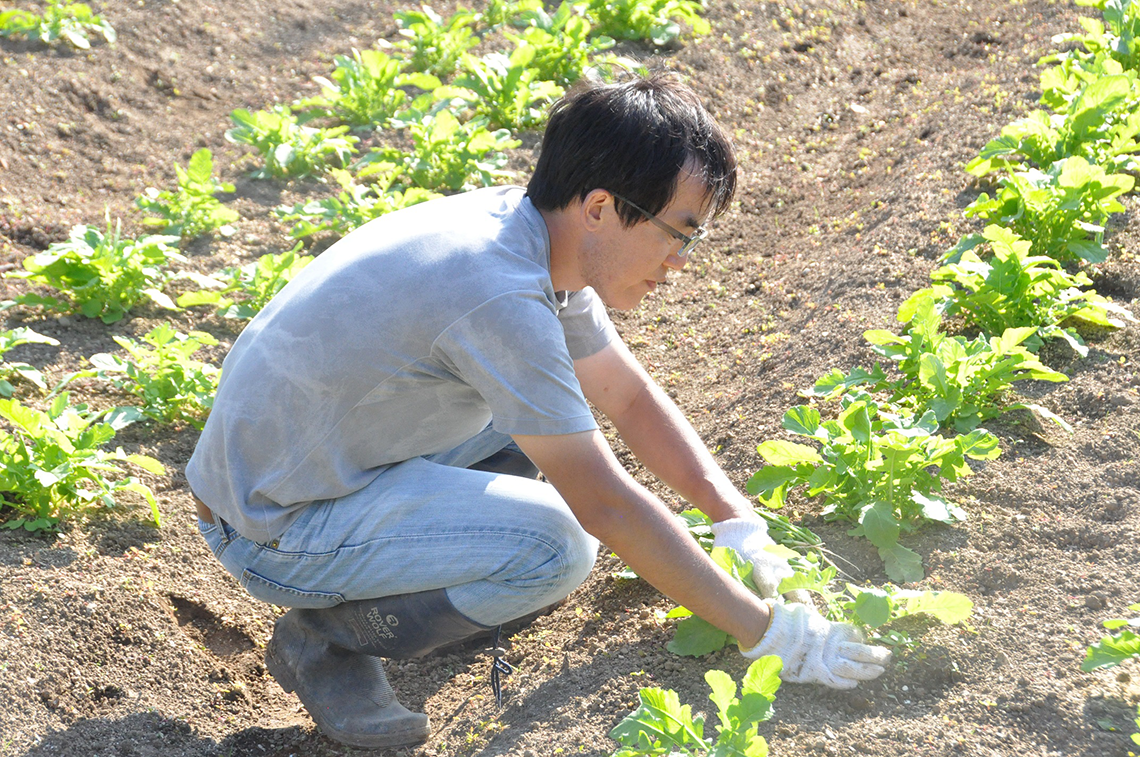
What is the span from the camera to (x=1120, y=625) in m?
2.07

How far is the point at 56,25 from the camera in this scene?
17.7ft

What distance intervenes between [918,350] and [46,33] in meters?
4.83

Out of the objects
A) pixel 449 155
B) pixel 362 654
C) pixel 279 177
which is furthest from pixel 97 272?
pixel 362 654

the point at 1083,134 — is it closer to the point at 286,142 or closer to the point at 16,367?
the point at 286,142

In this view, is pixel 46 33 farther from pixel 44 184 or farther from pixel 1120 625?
pixel 1120 625

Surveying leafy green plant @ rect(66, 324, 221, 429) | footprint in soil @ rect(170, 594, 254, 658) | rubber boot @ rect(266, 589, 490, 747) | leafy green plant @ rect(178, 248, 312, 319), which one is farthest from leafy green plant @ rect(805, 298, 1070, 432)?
leafy green plant @ rect(178, 248, 312, 319)

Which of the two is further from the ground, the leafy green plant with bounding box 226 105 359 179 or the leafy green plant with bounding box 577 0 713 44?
the leafy green plant with bounding box 577 0 713 44

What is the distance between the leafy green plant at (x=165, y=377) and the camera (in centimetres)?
314

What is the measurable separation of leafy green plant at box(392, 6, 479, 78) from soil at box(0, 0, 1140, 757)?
0.65 metres

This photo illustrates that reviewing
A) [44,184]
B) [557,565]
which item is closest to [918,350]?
A: [557,565]

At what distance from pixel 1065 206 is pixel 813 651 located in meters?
1.76

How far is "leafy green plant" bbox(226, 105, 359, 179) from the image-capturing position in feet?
15.4

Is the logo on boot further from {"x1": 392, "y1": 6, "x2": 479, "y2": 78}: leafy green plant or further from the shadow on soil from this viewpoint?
{"x1": 392, "y1": 6, "x2": 479, "y2": 78}: leafy green plant

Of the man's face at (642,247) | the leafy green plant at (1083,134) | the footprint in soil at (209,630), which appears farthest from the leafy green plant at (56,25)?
the leafy green plant at (1083,134)
